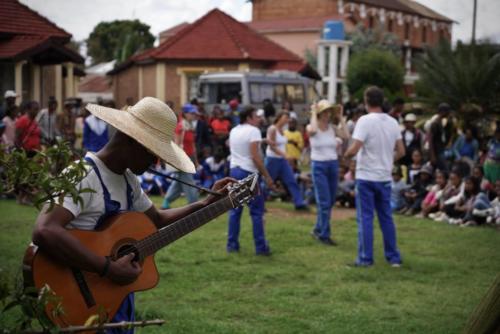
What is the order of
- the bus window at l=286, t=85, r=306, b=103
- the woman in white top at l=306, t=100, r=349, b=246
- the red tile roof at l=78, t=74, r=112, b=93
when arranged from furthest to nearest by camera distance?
the red tile roof at l=78, t=74, r=112, b=93, the bus window at l=286, t=85, r=306, b=103, the woman in white top at l=306, t=100, r=349, b=246

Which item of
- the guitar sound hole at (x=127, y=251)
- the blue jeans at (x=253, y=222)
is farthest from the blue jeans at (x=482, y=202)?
the guitar sound hole at (x=127, y=251)

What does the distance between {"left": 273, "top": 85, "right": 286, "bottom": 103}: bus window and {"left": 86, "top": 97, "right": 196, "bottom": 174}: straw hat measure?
794 inches

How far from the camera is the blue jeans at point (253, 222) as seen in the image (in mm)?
9461

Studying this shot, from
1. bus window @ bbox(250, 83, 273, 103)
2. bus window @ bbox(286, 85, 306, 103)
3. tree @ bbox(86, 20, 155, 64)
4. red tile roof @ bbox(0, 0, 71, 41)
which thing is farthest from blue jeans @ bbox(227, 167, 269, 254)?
tree @ bbox(86, 20, 155, 64)

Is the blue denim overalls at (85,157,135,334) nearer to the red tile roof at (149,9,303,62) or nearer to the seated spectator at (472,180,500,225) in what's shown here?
the seated spectator at (472,180,500,225)

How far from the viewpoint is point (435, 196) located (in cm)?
1382

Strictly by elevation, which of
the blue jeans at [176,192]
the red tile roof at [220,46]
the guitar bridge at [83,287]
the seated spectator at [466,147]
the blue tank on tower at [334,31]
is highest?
the blue tank on tower at [334,31]

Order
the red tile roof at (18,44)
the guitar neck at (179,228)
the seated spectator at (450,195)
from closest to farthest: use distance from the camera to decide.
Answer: the guitar neck at (179,228)
the seated spectator at (450,195)
the red tile roof at (18,44)

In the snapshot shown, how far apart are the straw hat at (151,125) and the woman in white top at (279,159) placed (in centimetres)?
834

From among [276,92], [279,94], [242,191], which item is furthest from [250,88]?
[242,191]

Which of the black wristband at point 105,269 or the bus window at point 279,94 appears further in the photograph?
the bus window at point 279,94

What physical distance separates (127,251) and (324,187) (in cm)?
670

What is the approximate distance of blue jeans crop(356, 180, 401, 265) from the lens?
29.1ft

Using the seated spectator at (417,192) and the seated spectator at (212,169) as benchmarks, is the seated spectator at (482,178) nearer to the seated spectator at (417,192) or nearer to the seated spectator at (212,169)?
the seated spectator at (417,192)
